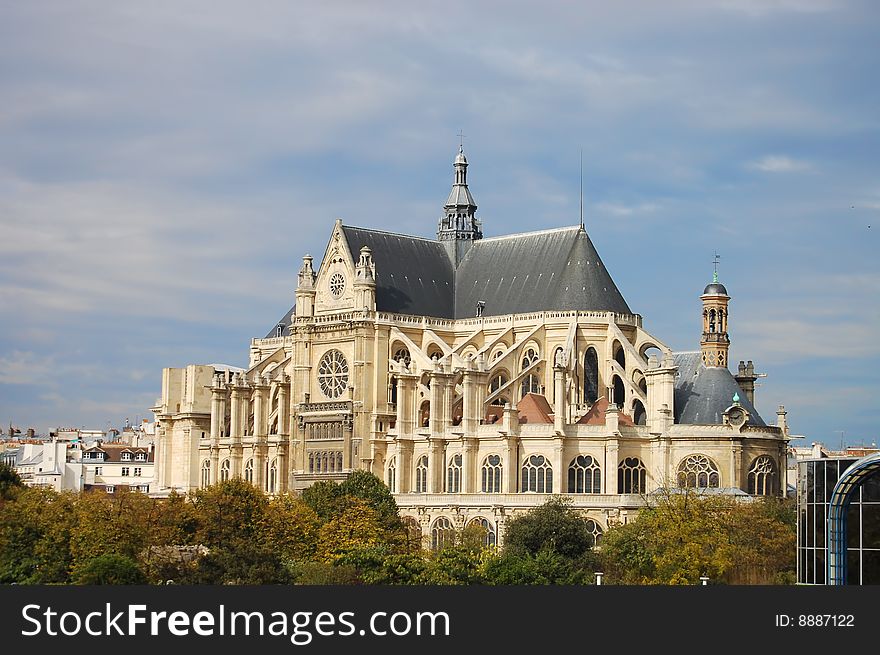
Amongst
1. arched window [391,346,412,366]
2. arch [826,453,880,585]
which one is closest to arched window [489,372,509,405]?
arched window [391,346,412,366]

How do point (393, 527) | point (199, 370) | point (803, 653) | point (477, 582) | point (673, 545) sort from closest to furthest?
1. point (803, 653)
2. point (477, 582)
3. point (673, 545)
4. point (393, 527)
5. point (199, 370)

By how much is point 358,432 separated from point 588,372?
721 inches

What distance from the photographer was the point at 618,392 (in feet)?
450

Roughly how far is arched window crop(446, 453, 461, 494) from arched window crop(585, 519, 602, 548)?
1183 centimetres

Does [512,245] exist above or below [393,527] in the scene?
above

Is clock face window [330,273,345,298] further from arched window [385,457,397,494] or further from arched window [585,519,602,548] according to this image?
arched window [585,519,602,548]

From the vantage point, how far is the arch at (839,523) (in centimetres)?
7819

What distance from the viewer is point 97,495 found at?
11581 cm

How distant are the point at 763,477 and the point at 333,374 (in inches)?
1425

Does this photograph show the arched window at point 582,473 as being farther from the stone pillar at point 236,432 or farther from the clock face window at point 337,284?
the stone pillar at point 236,432

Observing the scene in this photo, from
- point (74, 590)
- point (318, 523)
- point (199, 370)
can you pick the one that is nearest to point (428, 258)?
point (199, 370)

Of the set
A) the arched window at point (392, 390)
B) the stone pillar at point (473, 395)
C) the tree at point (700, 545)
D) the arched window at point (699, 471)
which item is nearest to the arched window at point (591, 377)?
the stone pillar at point (473, 395)

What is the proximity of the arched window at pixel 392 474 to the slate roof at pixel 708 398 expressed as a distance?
21825 mm

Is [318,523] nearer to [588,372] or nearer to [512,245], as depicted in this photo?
[588,372]
